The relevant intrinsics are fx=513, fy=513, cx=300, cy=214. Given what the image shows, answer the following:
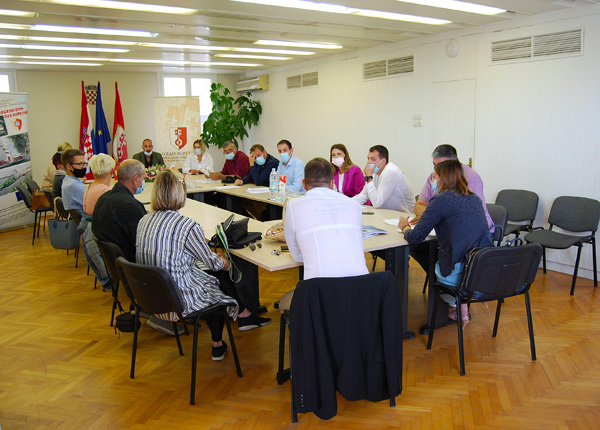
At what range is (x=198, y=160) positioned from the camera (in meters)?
9.40

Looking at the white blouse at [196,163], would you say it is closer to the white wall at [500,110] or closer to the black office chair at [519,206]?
the white wall at [500,110]

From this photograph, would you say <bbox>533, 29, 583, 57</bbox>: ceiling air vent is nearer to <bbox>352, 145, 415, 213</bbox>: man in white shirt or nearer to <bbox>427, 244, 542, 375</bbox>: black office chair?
<bbox>352, 145, 415, 213</bbox>: man in white shirt

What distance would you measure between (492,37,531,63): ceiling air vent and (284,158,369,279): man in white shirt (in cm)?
378

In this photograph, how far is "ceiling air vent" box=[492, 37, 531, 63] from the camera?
549 cm

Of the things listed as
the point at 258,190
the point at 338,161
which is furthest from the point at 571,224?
the point at 258,190

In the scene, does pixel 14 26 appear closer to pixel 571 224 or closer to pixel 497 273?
pixel 497 273

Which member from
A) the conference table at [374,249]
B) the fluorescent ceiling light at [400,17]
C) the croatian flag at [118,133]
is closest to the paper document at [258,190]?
the conference table at [374,249]

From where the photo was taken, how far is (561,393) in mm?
3045

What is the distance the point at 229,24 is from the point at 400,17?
71.9 inches

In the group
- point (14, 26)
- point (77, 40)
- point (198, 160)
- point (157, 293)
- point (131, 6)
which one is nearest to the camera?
point (157, 293)

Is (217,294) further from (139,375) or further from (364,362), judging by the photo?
(364,362)

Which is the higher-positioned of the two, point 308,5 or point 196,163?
point 308,5

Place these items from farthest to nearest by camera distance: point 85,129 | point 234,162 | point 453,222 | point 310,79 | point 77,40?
point 85,129, point 310,79, point 234,162, point 77,40, point 453,222

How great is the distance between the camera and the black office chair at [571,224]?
15.9 ft
